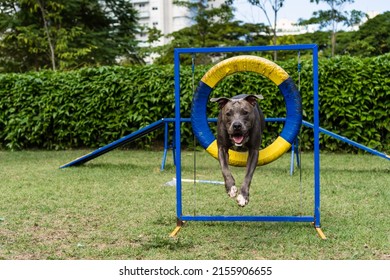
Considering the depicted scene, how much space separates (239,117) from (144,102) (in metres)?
7.45

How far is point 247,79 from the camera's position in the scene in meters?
11.5

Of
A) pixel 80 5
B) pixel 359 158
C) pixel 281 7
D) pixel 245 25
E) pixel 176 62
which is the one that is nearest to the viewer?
pixel 176 62

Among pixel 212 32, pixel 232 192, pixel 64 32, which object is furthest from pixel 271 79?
pixel 212 32

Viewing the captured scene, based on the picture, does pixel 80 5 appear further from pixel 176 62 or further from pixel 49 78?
pixel 176 62

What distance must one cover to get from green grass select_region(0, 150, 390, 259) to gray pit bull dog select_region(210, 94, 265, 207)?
0.46 meters

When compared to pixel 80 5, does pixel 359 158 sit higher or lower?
lower

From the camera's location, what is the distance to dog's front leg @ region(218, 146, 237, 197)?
4.79 m

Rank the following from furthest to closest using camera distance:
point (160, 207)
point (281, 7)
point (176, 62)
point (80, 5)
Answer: point (80, 5), point (281, 7), point (160, 207), point (176, 62)

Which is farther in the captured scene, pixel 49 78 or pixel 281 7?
pixel 281 7

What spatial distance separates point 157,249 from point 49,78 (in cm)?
914

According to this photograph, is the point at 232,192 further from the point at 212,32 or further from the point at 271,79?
the point at 212,32

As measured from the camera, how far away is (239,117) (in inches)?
190

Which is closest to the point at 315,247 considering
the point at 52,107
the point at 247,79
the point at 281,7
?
the point at 247,79

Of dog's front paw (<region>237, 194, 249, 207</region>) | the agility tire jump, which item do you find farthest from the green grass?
the agility tire jump
